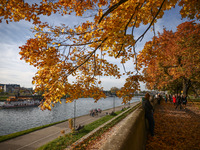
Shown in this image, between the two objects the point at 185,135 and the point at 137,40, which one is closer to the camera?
the point at 137,40

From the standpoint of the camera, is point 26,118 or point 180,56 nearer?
point 180,56

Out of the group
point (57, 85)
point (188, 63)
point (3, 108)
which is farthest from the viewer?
point (3, 108)

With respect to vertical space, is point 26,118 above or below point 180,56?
below

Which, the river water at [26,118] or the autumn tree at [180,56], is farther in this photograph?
the river water at [26,118]

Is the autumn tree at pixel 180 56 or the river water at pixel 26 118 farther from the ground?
the autumn tree at pixel 180 56

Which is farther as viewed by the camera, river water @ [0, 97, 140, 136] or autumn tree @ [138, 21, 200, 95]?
river water @ [0, 97, 140, 136]

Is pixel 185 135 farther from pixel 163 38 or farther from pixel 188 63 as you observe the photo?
pixel 163 38

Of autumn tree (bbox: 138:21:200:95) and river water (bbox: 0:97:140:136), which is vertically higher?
autumn tree (bbox: 138:21:200:95)

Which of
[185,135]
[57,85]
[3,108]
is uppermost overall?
[57,85]

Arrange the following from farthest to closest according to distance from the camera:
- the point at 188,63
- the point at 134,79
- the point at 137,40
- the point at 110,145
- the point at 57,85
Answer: the point at 188,63 < the point at 134,79 < the point at 137,40 < the point at 57,85 < the point at 110,145

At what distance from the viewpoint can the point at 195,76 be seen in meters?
16.3

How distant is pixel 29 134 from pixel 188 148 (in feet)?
59.5

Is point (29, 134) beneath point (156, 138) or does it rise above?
beneath

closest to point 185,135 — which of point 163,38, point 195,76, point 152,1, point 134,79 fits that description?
point 134,79
